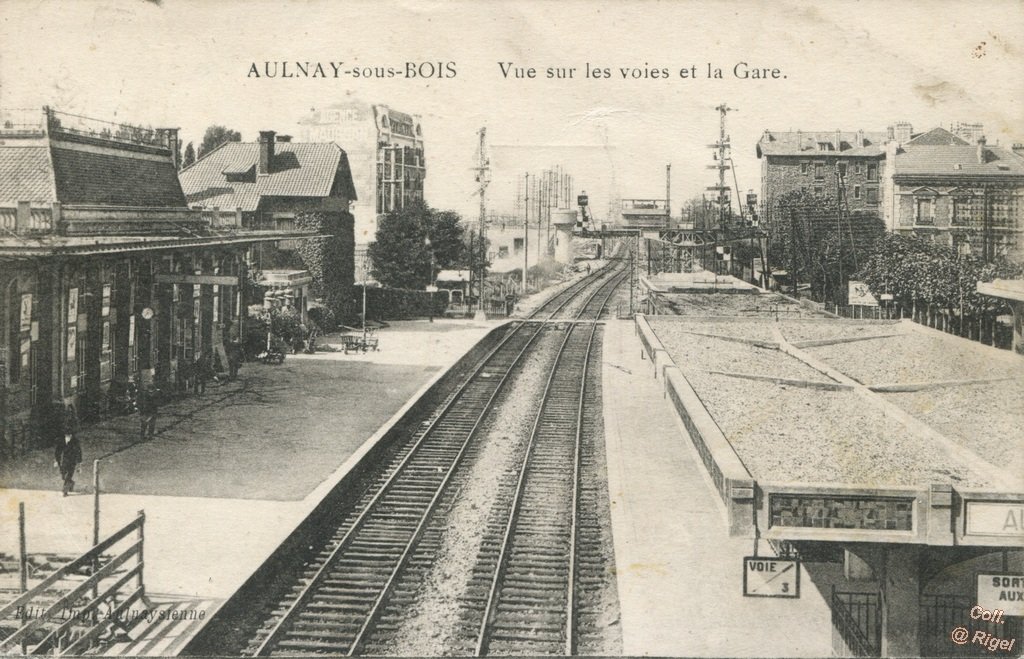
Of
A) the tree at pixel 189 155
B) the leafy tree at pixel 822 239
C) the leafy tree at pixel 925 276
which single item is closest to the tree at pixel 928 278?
the leafy tree at pixel 925 276

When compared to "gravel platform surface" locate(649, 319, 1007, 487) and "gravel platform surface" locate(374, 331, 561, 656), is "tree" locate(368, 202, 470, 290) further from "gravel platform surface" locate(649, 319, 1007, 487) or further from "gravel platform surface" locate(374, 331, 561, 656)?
"gravel platform surface" locate(649, 319, 1007, 487)

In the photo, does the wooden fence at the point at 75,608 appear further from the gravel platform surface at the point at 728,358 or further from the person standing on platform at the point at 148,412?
the gravel platform surface at the point at 728,358

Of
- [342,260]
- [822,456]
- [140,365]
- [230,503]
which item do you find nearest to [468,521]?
[230,503]

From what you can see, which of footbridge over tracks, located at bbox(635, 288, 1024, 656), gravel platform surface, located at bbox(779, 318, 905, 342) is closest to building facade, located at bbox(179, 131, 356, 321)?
gravel platform surface, located at bbox(779, 318, 905, 342)

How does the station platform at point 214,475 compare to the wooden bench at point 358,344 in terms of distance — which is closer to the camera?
the station platform at point 214,475

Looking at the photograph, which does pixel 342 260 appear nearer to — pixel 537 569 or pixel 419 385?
pixel 419 385

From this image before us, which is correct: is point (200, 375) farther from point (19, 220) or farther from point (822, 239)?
point (822, 239)
